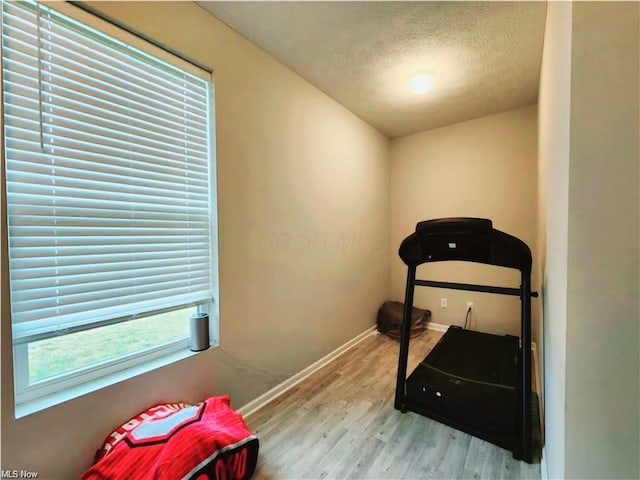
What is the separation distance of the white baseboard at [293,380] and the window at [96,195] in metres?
0.73

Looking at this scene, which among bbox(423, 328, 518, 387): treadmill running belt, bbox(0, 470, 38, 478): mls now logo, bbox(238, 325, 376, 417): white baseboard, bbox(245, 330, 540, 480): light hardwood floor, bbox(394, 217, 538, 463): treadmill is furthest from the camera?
bbox(423, 328, 518, 387): treadmill running belt

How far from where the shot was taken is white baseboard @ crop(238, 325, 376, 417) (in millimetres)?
1968

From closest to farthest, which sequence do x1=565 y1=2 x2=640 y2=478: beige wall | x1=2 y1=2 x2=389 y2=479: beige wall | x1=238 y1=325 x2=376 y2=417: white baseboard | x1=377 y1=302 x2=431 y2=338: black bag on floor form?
x1=565 y1=2 x2=640 y2=478: beige wall → x1=2 y1=2 x2=389 y2=479: beige wall → x1=238 y1=325 x2=376 y2=417: white baseboard → x1=377 y1=302 x2=431 y2=338: black bag on floor

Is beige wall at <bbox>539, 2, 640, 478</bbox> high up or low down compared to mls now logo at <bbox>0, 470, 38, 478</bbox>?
up

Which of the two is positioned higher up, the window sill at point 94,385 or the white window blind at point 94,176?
the white window blind at point 94,176

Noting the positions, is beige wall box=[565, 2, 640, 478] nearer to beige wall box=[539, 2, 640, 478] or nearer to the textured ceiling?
beige wall box=[539, 2, 640, 478]

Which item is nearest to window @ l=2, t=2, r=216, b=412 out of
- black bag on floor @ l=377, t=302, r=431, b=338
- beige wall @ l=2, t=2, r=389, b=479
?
beige wall @ l=2, t=2, r=389, b=479

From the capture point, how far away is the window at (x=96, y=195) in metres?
1.13

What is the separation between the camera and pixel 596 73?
2.49ft

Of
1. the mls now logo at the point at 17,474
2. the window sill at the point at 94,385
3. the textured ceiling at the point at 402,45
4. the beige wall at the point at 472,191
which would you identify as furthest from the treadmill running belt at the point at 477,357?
the textured ceiling at the point at 402,45

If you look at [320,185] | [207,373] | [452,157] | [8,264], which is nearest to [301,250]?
[320,185]

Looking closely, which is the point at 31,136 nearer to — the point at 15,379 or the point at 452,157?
the point at 15,379

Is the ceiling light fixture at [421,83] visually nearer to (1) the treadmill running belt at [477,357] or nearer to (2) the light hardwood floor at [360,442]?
(1) the treadmill running belt at [477,357]

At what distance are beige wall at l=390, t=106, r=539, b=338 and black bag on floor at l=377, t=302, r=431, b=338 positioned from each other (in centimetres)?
19
